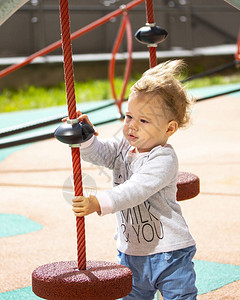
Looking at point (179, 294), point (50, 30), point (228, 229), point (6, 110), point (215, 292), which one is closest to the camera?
point (179, 294)

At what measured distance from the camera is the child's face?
1247 mm

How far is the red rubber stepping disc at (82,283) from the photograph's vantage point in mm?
1044

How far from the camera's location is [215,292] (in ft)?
5.74

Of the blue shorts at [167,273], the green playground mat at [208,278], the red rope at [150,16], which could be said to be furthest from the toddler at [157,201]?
the green playground mat at [208,278]

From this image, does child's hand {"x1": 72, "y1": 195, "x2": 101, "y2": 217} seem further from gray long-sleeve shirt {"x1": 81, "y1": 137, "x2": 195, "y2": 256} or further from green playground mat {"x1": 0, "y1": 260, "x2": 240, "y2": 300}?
green playground mat {"x1": 0, "y1": 260, "x2": 240, "y2": 300}

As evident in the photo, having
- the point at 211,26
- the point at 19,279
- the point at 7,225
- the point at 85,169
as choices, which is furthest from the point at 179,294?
the point at 211,26

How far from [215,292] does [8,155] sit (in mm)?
2800

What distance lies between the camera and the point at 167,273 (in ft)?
4.18

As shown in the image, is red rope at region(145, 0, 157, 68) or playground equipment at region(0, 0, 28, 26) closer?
playground equipment at region(0, 0, 28, 26)

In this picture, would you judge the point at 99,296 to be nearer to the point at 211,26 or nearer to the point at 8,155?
the point at 8,155

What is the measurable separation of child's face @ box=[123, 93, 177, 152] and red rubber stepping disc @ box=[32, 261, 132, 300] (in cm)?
29

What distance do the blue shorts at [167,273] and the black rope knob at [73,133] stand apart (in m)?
0.37

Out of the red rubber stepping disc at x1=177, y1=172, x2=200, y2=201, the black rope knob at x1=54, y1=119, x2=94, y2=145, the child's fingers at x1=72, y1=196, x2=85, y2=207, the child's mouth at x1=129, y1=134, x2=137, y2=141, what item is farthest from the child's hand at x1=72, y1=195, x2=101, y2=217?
the red rubber stepping disc at x1=177, y1=172, x2=200, y2=201

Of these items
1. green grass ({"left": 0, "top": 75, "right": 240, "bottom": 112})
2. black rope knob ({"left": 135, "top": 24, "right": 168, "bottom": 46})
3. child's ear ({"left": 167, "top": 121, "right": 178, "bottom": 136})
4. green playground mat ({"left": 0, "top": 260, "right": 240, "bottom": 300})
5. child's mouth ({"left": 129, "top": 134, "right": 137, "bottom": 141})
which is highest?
black rope knob ({"left": 135, "top": 24, "right": 168, "bottom": 46})
